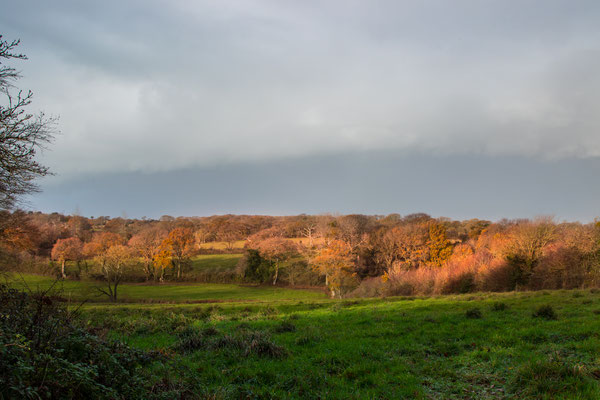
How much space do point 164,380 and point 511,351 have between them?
27.6 ft

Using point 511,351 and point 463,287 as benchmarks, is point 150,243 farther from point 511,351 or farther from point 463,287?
point 511,351

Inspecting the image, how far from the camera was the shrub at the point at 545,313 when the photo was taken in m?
11.9

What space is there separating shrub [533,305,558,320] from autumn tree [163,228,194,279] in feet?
215

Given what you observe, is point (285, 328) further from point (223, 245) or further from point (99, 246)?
point (223, 245)

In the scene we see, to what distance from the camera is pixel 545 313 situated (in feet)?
40.1

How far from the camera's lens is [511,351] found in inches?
322

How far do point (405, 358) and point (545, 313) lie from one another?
7.80 m

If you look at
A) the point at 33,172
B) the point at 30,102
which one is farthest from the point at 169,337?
the point at 30,102

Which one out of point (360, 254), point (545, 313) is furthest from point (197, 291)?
point (545, 313)

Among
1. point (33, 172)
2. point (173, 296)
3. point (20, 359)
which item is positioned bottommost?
point (173, 296)

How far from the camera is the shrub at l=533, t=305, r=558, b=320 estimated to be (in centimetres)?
1186

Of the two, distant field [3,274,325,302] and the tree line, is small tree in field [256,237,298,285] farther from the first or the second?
distant field [3,274,325,302]

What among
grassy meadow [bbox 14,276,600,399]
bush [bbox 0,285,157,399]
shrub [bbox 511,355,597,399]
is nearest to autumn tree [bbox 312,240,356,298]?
grassy meadow [bbox 14,276,600,399]

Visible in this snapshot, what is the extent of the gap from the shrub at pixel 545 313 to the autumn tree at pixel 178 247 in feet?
215
